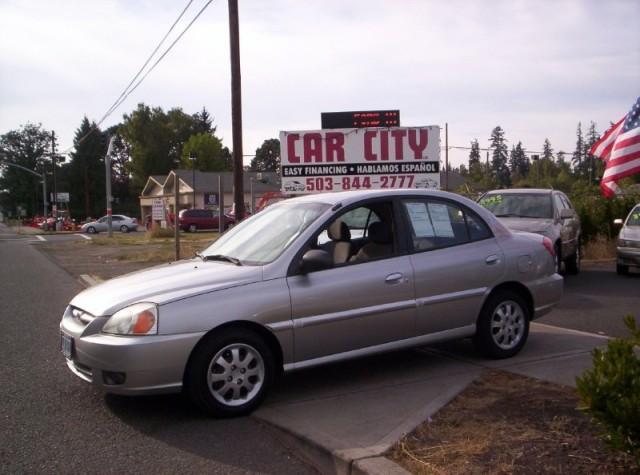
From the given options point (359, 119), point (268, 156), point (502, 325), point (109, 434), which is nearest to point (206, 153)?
point (268, 156)

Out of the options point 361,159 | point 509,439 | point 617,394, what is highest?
point 361,159

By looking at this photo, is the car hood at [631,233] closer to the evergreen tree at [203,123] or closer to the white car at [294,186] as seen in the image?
the white car at [294,186]

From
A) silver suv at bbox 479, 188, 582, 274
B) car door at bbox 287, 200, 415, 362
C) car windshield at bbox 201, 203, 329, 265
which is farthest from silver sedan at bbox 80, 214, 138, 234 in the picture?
car door at bbox 287, 200, 415, 362

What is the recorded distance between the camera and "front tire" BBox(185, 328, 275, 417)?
A: 4.62 m

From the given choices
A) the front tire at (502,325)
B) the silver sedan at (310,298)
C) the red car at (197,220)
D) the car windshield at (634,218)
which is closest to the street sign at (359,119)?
the car windshield at (634,218)

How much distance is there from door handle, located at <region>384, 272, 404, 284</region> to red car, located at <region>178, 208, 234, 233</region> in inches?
1590

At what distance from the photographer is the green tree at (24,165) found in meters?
96.7

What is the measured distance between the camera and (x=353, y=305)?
5184mm

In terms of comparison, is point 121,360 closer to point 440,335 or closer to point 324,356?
point 324,356

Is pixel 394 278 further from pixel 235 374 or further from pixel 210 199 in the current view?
pixel 210 199

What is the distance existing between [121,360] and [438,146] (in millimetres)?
12738

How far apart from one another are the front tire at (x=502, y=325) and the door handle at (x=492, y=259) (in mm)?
308

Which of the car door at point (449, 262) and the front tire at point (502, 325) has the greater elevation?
the car door at point (449, 262)

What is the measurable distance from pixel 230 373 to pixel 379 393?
1.24 meters
